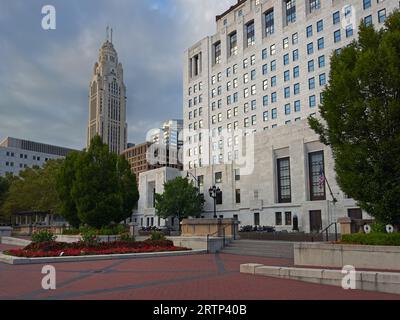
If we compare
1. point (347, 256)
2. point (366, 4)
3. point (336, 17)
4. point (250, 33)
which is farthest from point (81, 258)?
point (250, 33)

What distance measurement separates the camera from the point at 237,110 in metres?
73.1

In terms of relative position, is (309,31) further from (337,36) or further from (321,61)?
(321,61)

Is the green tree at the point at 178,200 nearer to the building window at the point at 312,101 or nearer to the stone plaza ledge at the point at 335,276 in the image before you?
the building window at the point at 312,101

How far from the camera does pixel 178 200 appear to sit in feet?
227

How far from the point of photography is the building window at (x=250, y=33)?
240 feet

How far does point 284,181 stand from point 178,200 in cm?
1895

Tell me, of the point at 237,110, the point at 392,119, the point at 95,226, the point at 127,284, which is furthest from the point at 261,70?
A: the point at 127,284

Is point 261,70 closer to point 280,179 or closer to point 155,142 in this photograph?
point 280,179

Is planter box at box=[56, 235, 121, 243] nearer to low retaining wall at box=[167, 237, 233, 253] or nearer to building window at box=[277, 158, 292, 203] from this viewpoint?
low retaining wall at box=[167, 237, 233, 253]

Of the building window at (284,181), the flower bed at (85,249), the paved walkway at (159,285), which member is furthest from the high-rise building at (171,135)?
the paved walkway at (159,285)

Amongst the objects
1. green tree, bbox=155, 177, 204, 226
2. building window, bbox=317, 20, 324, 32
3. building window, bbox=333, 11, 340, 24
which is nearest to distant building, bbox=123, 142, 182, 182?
green tree, bbox=155, 177, 204, 226

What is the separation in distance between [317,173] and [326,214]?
6173 millimetres

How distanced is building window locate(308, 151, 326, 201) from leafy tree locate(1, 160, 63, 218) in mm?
35434
